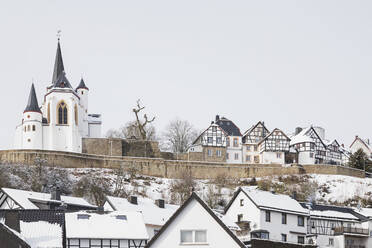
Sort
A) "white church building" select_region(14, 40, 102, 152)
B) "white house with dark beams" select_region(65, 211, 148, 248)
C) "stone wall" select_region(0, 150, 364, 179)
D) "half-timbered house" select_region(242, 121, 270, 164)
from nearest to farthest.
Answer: "white house with dark beams" select_region(65, 211, 148, 248) < "stone wall" select_region(0, 150, 364, 179) < "white church building" select_region(14, 40, 102, 152) < "half-timbered house" select_region(242, 121, 270, 164)

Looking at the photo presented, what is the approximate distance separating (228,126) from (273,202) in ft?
205

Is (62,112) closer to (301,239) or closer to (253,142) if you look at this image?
(253,142)

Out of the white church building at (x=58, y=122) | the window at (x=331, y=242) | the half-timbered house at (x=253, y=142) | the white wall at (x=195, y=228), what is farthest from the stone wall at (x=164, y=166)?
the white wall at (x=195, y=228)

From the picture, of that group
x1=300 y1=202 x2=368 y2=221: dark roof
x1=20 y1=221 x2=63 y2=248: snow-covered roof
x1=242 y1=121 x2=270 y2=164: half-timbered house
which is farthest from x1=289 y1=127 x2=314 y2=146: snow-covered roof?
x1=20 y1=221 x2=63 y2=248: snow-covered roof

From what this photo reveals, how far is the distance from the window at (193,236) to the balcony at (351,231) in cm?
3912

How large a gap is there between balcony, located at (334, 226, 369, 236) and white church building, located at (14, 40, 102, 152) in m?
49.6

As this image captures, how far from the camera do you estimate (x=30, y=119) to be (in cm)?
10856

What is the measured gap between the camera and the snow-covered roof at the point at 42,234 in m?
39.4

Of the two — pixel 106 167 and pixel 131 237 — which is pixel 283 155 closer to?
pixel 106 167

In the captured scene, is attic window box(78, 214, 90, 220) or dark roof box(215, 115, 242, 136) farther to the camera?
dark roof box(215, 115, 242, 136)

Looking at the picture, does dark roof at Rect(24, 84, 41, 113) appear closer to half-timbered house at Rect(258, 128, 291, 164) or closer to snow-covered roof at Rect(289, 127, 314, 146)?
half-timbered house at Rect(258, 128, 291, 164)

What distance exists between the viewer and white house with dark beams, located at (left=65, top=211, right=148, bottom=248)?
43125 mm

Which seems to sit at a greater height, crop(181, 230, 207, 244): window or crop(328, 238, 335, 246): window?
crop(181, 230, 207, 244): window

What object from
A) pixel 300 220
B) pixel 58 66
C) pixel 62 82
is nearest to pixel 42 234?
pixel 300 220
